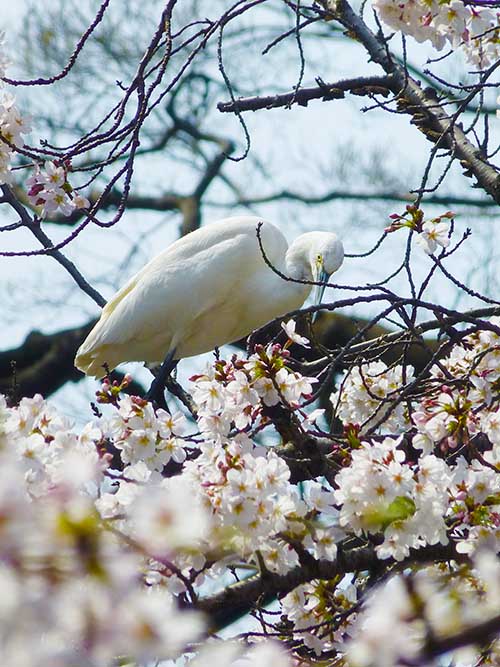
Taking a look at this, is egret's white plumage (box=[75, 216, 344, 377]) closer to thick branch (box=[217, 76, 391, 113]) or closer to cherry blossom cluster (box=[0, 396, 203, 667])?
thick branch (box=[217, 76, 391, 113])

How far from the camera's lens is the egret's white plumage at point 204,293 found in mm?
3881

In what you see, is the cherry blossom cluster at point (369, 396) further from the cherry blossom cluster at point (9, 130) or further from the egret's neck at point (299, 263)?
the egret's neck at point (299, 263)

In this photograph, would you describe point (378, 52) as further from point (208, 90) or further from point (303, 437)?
point (208, 90)

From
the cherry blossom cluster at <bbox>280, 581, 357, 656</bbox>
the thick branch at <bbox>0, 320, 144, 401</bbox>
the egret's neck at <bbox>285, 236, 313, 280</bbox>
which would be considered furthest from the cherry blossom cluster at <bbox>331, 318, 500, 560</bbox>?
the thick branch at <bbox>0, 320, 144, 401</bbox>

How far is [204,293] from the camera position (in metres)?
3.90

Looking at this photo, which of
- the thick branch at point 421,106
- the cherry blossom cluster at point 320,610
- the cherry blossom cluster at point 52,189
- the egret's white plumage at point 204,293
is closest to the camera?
the cherry blossom cluster at point 320,610

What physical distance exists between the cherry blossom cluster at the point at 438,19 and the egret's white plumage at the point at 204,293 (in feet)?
4.51

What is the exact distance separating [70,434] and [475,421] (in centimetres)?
76

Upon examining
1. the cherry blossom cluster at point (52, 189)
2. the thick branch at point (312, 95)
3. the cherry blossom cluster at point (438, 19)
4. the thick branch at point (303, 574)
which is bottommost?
the thick branch at point (303, 574)

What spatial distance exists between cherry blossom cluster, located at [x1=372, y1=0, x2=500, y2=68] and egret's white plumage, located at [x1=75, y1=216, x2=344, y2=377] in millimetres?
1374

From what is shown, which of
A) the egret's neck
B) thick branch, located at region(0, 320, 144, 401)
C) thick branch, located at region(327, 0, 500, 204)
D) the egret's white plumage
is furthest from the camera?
thick branch, located at region(0, 320, 144, 401)

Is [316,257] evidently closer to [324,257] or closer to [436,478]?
[324,257]

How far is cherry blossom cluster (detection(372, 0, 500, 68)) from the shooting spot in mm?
2361

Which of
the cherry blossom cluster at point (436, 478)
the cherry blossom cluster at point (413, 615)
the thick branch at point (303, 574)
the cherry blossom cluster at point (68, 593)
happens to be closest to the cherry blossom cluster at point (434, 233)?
the cherry blossom cluster at point (436, 478)
